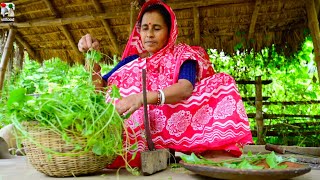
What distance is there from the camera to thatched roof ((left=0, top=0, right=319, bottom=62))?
4336mm

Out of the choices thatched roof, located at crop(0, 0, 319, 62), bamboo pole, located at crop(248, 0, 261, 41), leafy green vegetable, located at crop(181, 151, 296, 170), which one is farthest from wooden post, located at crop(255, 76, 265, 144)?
leafy green vegetable, located at crop(181, 151, 296, 170)

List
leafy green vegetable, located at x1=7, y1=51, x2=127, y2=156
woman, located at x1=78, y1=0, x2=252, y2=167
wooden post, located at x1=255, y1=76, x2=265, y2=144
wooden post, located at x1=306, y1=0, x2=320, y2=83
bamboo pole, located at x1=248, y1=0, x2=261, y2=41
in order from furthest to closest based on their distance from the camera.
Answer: wooden post, located at x1=255, y1=76, x2=265, y2=144 → bamboo pole, located at x1=248, y1=0, x2=261, y2=41 → wooden post, located at x1=306, y1=0, x2=320, y2=83 → woman, located at x1=78, y1=0, x2=252, y2=167 → leafy green vegetable, located at x1=7, y1=51, x2=127, y2=156

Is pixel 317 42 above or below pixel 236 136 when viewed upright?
above

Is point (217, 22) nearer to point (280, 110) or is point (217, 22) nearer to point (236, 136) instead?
point (280, 110)

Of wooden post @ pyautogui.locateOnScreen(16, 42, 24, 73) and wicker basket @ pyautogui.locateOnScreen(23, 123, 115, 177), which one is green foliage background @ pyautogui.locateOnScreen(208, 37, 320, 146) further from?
wicker basket @ pyautogui.locateOnScreen(23, 123, 115, 177)

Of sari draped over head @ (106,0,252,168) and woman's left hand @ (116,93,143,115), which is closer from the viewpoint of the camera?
woman's left hand @ (116,93,143,115)

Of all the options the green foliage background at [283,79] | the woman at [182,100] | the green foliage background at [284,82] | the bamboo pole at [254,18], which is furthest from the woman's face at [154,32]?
the green foliage background at [284,82]

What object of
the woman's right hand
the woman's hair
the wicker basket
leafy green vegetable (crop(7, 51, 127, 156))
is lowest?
the wicker basket

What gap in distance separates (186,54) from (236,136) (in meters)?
0.48

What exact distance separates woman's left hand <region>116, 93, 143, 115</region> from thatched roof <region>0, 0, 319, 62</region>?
252cm

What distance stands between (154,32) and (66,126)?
0.87 m

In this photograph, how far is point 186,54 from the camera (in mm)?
1859

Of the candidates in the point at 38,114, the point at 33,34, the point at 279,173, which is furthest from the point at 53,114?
the point at 33,34

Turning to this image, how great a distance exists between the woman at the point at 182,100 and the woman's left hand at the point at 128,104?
3.7 inches
